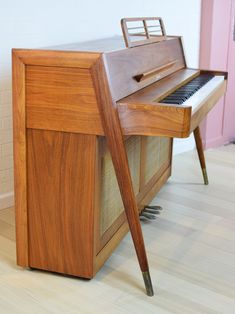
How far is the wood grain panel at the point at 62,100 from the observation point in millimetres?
1775

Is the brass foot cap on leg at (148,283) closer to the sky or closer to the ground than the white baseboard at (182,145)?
closer to the sky

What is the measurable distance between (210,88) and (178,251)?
807mm

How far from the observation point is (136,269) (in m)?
2.07

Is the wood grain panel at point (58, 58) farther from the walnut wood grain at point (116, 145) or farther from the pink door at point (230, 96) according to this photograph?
the pink door at point (230, 96)

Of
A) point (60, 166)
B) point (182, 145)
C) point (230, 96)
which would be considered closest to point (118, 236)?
point (60, 166)

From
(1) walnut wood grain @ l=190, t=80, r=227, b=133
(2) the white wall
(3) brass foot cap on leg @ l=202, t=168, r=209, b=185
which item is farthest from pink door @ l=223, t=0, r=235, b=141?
(1) walnut wood grain @ l=190, t=80, r=227, b=133

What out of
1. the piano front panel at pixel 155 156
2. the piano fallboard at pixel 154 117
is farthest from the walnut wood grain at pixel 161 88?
the piano front panel at pixel 155 156

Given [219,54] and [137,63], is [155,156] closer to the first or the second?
[137,63]

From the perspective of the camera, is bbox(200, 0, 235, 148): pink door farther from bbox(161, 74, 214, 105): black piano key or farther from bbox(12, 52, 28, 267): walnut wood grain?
bbox(12, 52, 28, 267): walnut wood grain

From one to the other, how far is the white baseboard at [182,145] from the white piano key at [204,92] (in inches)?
38.6

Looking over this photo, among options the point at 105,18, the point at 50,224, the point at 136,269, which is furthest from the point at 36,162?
the point at 105,18

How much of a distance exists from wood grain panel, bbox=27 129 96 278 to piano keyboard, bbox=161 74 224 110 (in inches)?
17.1

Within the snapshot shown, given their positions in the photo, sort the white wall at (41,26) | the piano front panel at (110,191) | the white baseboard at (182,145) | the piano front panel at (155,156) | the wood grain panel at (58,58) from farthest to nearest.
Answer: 1. the white baseboard at (182,145)
2. the piano front panel at (155,156)
3. the white wall at (41,26)
4. the piano front panel at (110,191)
5. the wood grain panel at (58,58)

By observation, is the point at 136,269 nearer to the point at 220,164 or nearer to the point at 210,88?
the point at 210,88
